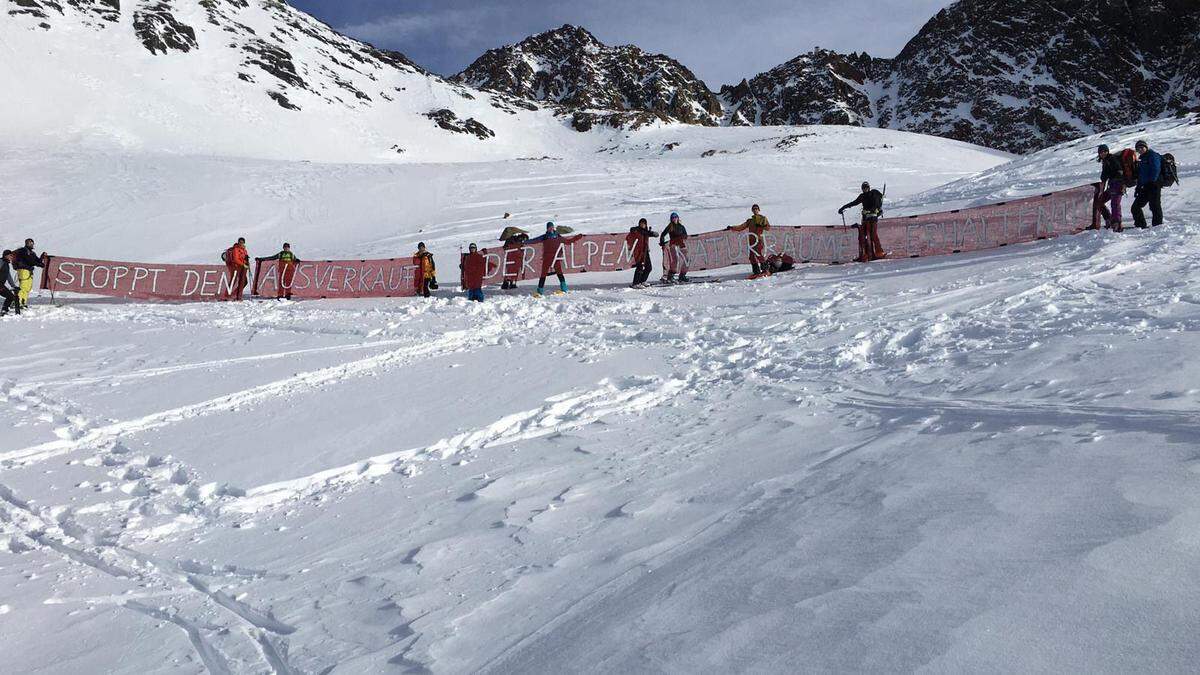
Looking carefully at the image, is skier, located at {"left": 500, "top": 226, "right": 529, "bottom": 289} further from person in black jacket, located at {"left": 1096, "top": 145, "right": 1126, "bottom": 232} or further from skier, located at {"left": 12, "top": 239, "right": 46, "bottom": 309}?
person in black jacket, located at {"left": 1096, "top": 145, "right": 1126, "bottom": 232}

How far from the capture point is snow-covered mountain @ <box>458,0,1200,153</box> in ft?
426

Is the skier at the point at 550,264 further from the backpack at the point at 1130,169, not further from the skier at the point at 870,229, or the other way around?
the backpack at the point at 1130,169

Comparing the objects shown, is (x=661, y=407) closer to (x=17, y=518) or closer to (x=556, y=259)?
(x=17, y=518)

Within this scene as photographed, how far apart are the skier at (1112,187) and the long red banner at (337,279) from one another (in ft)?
41.1

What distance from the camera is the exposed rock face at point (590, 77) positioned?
127 metres

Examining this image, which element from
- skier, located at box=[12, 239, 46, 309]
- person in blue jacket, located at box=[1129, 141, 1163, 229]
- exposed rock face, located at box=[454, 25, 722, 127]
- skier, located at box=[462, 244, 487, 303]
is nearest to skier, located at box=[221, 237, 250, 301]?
skier, located at box=[12, 239, 46, 309]

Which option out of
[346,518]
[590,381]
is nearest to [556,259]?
[590,381]

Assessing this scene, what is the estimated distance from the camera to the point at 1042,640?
231 cm

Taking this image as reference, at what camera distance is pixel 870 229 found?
13.5 meters

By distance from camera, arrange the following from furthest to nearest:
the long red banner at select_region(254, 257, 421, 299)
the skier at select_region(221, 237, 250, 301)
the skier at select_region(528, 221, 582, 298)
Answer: the skier at select_region(221, 237, 250, 301) < the long red banner at select_region(254, 257, 421, 299) < the skier at select_region(528, 221, 582, 298)

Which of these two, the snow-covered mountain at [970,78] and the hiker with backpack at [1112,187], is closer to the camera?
the hiker with backpack at [1112,187]

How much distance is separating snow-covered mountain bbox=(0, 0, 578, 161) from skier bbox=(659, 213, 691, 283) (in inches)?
1855

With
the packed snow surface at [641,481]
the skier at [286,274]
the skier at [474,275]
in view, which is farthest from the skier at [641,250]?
the skier at [286,274]

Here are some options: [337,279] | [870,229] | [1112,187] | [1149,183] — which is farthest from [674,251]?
[1149,183]
